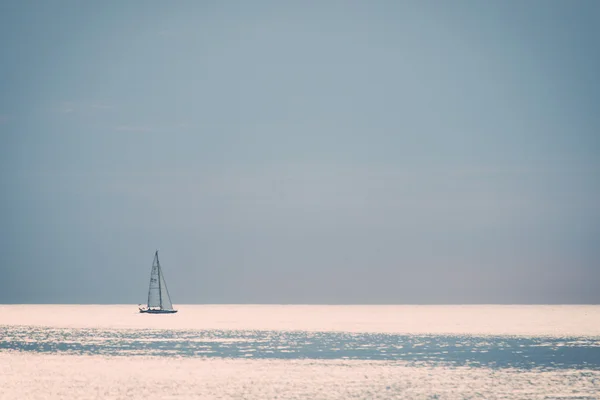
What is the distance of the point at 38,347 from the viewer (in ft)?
430

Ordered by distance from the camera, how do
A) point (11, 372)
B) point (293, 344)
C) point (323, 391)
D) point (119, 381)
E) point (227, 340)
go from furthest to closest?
point (227, 340)
point (293, 344)
point (11, 372)
point (119, 381)
point (323, 391)

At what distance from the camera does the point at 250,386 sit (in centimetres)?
7994

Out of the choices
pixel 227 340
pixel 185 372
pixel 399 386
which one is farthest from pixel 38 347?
pixel 399 386

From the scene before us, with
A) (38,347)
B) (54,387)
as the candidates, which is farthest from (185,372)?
(38,347)

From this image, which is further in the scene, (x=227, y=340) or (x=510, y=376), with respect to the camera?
(x=227, y=340)

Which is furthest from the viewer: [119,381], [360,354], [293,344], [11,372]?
[293,344]

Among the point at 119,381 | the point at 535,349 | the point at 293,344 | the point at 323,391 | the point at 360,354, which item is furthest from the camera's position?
the point at 293,344

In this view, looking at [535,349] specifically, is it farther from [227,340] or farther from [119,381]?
[119,381]

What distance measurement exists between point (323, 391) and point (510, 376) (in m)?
21.8

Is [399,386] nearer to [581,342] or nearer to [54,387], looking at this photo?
[54,387]

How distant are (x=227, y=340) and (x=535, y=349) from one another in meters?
53.5

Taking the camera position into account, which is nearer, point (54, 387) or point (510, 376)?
point (54, 387)

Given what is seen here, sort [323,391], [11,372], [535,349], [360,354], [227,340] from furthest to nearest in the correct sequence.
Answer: [227,340] < [535,349] < [360,354] < [11,372] < [323,391]

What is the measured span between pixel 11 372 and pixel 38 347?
4122 centimetres
